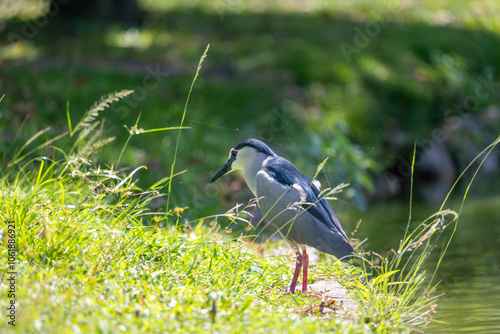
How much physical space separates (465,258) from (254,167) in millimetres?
2763

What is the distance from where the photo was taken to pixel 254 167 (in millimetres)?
5793

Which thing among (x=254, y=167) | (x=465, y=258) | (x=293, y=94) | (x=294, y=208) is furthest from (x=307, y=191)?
(x=293, y=94)

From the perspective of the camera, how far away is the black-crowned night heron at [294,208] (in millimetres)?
5164

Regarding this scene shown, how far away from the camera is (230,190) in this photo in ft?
29.2

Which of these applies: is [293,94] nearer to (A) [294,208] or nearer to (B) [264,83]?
(B) [264,83]

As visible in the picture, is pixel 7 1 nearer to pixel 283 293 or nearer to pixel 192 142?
pixel 192 142

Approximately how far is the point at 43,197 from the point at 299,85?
24.7 feet

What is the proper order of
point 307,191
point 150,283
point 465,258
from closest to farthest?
point 150,283
point 307,191
point 465,258

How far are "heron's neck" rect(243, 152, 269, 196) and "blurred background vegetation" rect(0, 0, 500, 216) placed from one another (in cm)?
174

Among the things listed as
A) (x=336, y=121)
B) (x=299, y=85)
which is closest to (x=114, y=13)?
(x=299, y=85)

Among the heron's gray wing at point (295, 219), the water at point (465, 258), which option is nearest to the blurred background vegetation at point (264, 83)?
the water at point (465, 258)

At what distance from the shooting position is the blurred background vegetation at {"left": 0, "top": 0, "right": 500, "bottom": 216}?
32.3 feet

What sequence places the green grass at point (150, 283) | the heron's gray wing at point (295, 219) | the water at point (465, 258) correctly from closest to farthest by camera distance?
the green grass at point (150, 283) < the heron's gray wing at point (295, 219) < the water at point (465, 258)

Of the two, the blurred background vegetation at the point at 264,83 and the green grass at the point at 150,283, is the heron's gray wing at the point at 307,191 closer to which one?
the green grass at the point at 150,283
